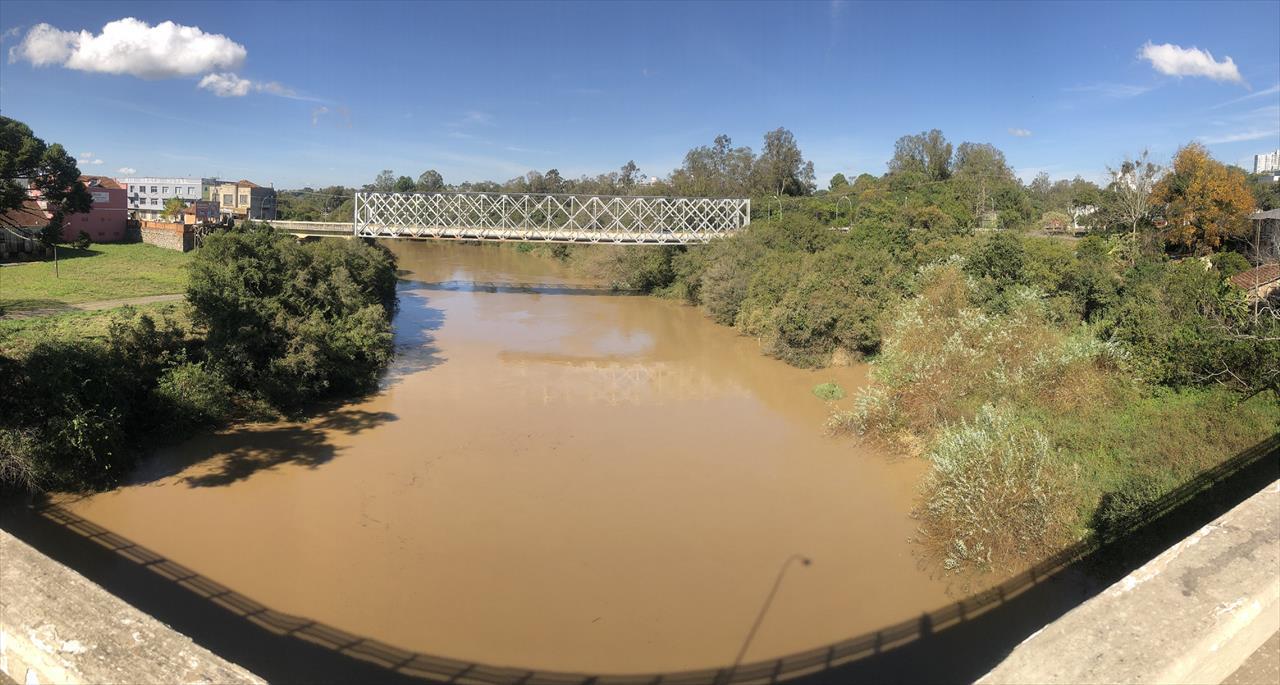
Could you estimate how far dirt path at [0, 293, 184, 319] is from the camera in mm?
20156

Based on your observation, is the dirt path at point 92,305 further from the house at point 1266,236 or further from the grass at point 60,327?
the house at point 1266,236

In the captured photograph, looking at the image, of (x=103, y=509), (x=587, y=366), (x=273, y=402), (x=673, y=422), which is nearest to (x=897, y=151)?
(x=587, y=366)

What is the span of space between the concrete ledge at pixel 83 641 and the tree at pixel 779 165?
201 feet

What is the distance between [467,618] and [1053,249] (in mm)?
21454

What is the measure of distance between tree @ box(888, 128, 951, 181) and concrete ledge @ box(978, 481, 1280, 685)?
61.2 m

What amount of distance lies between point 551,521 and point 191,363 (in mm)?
9310

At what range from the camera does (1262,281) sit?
1998 centimetres

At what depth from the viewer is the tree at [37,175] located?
27.7m

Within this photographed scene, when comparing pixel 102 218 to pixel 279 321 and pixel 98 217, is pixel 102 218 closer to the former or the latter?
pixel 98 217

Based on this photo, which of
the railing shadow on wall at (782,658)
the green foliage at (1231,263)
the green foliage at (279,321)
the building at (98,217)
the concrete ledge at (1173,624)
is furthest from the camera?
the building at (98,217)

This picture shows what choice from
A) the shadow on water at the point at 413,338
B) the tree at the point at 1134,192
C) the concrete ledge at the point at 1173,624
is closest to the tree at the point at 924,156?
the tree at the point at 1134,192

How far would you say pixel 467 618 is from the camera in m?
8.90

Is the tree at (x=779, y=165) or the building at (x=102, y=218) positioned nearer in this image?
the building at (x=102, y=218)

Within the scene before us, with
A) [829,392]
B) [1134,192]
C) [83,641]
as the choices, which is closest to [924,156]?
[1134,192]
